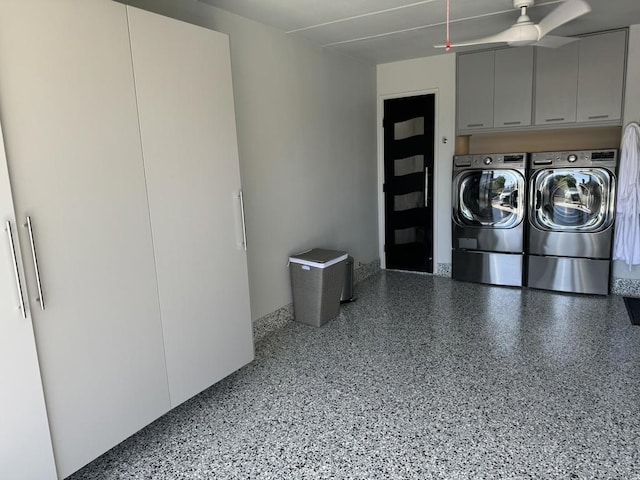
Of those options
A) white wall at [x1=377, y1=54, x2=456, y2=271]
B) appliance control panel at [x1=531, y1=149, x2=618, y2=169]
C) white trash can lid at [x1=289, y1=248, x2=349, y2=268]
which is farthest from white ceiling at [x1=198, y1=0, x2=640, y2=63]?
white trash can lid at [x1=289, y1=248, x2=349, y2=268]

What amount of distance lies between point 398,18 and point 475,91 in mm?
1676

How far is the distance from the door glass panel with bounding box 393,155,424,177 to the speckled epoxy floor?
2082mm

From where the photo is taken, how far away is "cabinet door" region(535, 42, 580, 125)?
4.30m

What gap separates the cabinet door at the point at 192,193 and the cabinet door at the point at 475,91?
10.4ft

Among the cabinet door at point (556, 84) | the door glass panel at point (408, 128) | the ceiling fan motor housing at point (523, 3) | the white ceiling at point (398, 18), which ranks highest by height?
the white ceiling at point (398, 18)

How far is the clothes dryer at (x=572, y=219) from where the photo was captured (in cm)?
422

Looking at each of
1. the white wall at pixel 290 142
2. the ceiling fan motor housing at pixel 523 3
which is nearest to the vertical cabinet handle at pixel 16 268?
the white wall at pixel 290 142

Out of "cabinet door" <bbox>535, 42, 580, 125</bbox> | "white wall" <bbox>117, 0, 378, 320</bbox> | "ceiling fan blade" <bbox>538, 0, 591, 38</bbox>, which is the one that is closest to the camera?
"ceiling fan blade" <bbox>538, 0, 591, 38</bbox>

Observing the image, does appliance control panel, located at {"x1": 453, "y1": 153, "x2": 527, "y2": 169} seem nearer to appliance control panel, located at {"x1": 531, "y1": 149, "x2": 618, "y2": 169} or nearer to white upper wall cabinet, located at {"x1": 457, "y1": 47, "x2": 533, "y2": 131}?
appliance control panel, located at {"x1": 531, "y1": 149, "x2": 618, "y2": 169}

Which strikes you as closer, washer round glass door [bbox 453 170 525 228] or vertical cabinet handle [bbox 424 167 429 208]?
washer round glass door [bbox 453 170 525 228]

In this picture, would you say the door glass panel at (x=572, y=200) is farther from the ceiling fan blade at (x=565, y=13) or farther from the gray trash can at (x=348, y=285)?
the gray trash can at (x=348, y=285)

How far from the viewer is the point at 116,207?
1989 mm

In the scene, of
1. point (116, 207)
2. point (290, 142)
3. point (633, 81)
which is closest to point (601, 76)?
point (633, 81)

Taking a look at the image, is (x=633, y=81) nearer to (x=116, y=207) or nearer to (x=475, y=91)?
(x=475, y=91)
